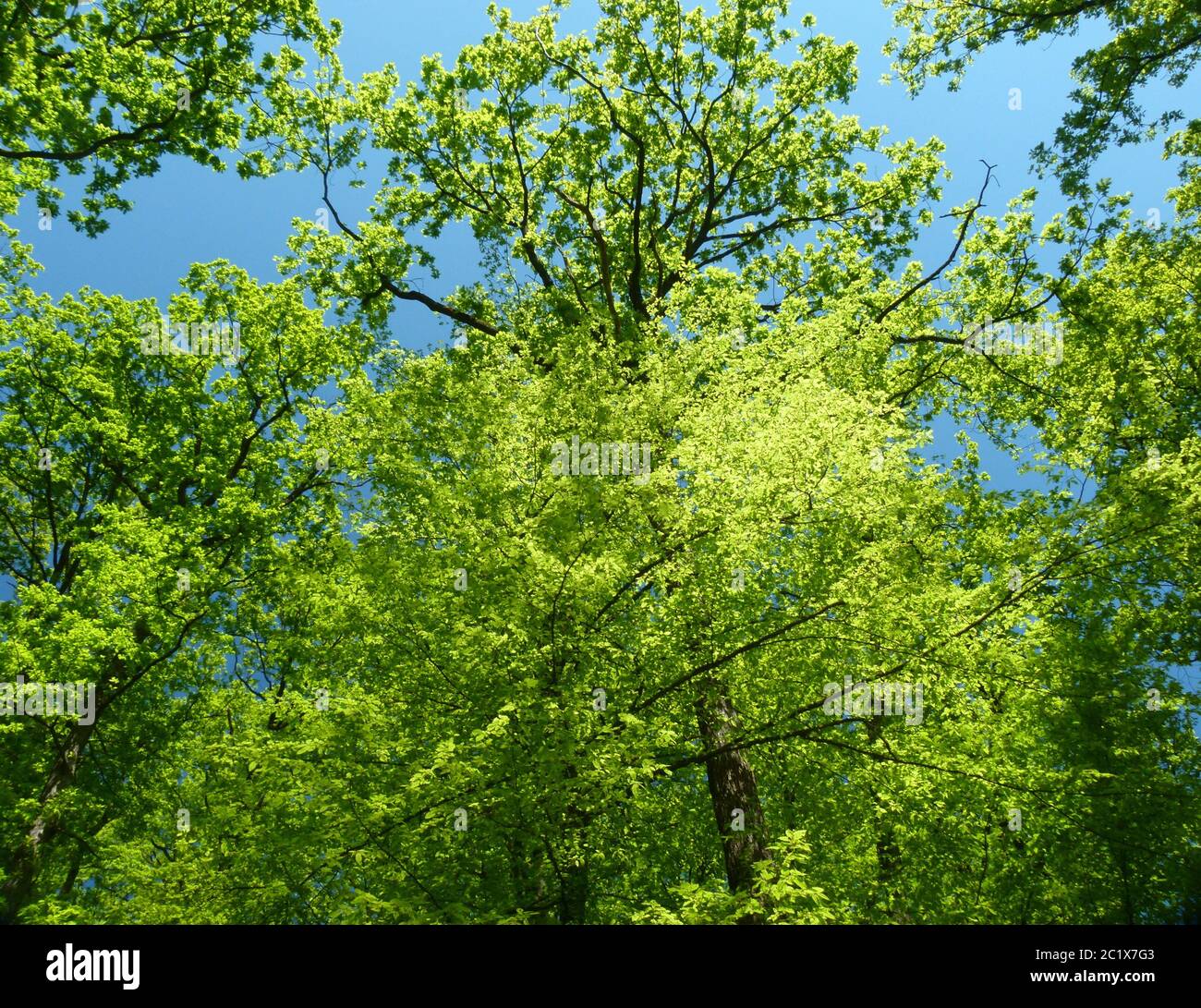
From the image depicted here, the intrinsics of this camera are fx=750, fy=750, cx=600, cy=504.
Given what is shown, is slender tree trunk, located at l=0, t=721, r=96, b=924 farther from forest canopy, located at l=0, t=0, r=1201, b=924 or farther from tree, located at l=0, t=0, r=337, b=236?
tree, located at l=0, t=0, r=337, b=236

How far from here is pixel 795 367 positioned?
36.0 feet

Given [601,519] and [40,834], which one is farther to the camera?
[40,834]

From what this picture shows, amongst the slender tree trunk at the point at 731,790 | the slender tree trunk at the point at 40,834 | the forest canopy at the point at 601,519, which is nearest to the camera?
the forest canopy at the point at 601,519

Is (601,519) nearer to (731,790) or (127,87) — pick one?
(731,790)

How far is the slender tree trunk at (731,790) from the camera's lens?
29.9ft

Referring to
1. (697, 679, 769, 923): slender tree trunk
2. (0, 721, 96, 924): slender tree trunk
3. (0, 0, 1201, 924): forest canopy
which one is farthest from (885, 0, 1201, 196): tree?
(0, 721, 96, 924): slender tree trunk

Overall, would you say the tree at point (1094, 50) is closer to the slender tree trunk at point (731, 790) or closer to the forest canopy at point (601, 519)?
the forest canopy at point (601, 519)

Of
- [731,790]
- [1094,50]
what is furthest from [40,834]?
[1094,50]

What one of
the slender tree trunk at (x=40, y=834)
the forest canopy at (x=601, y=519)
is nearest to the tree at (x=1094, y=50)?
the forest canopy at (x=601, y=519)

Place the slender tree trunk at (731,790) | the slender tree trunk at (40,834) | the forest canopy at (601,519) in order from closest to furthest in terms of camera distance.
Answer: the forest canopy at (601,519)
the slender tree trunk at (731,790)
the slender tree trunk at (40,834)

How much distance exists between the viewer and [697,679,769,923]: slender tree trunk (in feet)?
29.9

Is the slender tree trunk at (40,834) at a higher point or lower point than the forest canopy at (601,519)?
lower

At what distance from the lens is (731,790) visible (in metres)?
10.0

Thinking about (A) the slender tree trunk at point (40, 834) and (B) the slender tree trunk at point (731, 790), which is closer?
(B) the slender tree trunk at point (731, 790)
